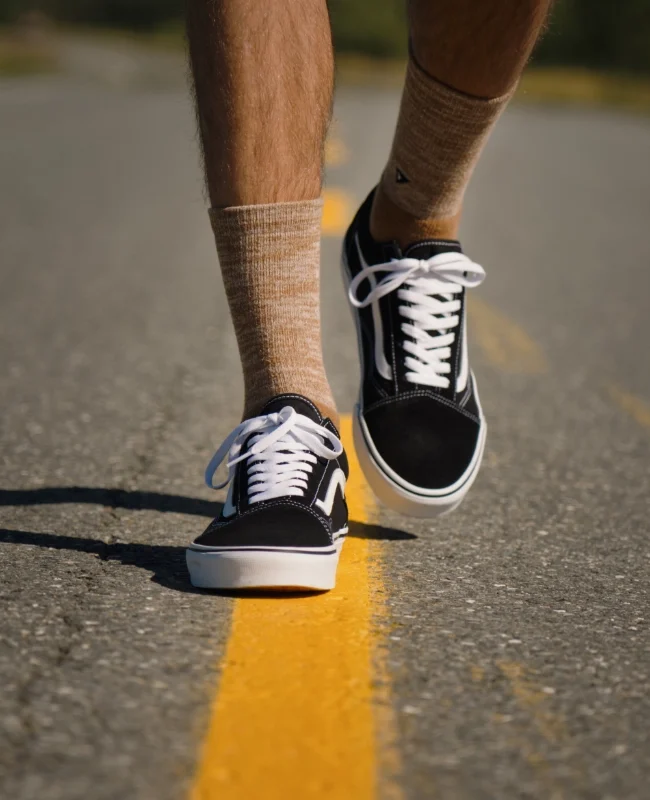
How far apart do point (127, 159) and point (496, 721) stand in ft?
27.4

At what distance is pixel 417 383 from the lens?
2020 millimetres

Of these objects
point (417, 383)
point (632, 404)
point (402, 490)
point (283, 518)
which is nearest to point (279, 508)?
point (283, 518)

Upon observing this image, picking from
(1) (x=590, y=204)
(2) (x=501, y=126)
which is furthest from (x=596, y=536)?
(2) (x=501, y=126)

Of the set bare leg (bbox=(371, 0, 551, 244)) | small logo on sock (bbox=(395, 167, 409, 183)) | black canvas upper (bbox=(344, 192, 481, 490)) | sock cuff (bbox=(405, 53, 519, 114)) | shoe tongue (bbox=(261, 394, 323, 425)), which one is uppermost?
bare leg (bbox=(371, 0, 551, 244))

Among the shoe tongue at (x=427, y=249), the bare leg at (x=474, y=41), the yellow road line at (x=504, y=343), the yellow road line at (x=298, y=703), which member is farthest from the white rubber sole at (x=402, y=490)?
the yellow road line at (x=504, y=343)

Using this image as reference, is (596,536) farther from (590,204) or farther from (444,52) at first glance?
(590,204)

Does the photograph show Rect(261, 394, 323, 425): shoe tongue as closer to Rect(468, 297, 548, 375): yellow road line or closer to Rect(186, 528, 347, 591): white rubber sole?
Rect(186, 528, 347, 591): white rubber sole

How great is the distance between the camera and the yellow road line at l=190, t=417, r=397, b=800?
1156 mm

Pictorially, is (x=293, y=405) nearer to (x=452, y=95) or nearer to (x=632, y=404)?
(x=452, y=95)

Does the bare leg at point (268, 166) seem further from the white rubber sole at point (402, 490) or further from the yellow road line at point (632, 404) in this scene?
the yellow road line at point (632, 404)

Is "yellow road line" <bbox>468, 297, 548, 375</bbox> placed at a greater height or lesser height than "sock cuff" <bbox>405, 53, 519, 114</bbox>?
lesser

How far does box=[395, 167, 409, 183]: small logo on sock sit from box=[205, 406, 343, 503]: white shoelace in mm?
547

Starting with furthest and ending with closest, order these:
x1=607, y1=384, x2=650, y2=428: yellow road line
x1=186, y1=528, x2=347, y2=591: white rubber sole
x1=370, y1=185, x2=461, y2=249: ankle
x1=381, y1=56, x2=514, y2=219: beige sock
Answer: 1. x1=607, y1=384, x2=650, y2=428: yellow road line
2. x1=370, y1=185, x2=461, y2=249: ankle
3. x1=381, y1=56, x2=514, y2=219: beige sock
4. x1=186, y1=528, x2=347, y2=591: white rubber sole

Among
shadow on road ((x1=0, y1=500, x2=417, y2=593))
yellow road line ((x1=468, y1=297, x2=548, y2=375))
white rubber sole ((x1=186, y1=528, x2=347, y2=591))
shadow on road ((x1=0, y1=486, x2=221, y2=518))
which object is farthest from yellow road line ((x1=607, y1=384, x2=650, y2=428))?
white rubber sole ((x1=186, y1=528, x2=347, y2=591))
